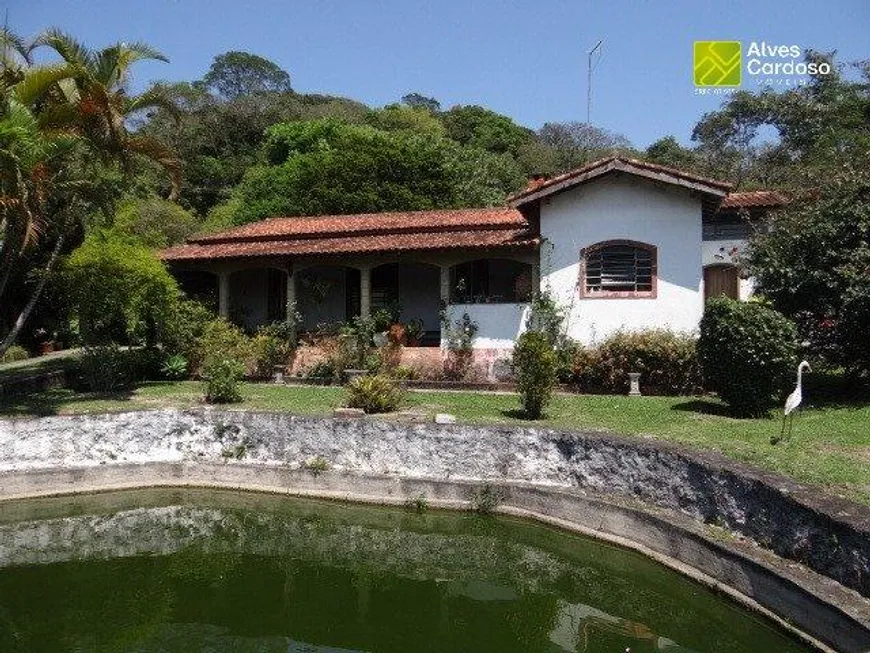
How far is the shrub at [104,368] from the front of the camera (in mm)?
17312

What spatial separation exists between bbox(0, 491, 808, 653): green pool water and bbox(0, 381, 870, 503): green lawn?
2.33 meters

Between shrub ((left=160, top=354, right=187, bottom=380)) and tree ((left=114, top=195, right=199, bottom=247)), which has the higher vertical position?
tree ((left=114, top=195, right=199, bottom=247))

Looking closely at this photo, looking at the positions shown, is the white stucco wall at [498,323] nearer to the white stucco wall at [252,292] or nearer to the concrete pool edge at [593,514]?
the concrete pool edge at [593,514]

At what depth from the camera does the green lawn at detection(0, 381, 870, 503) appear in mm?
9688

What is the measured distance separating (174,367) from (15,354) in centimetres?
788

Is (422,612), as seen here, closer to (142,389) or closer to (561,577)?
(561,577)

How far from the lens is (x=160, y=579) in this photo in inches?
368

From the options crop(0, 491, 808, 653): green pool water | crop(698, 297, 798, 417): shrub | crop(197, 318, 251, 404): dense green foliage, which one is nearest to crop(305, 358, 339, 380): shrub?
crop(197, 318, 251, 404): dense green foliage

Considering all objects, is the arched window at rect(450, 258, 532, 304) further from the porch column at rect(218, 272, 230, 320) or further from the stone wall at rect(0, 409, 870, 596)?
the stone wall at rect(0, 409, 870, 596)

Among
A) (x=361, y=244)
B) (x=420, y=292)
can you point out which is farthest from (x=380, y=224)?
(x=361, y=244)

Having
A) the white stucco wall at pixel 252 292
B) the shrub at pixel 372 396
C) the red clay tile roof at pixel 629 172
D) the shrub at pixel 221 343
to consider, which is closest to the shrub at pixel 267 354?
the shrub at pixel 221 343

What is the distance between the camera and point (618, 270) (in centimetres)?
1802

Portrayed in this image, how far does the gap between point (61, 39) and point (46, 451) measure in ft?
26.3

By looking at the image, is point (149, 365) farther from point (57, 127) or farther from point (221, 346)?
point (57, 127)
